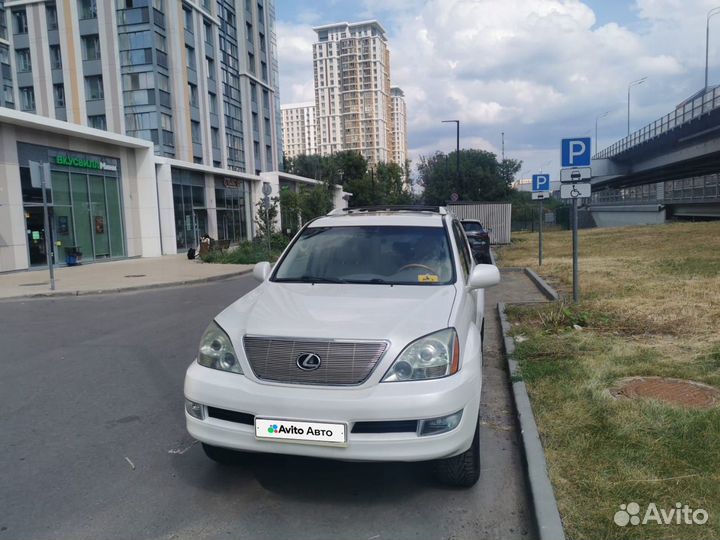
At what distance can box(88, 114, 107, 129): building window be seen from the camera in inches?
1539

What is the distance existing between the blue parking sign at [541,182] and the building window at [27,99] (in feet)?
124

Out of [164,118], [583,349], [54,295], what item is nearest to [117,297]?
[54,295]

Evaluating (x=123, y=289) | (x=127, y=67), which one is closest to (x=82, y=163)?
(x=123, y=289)

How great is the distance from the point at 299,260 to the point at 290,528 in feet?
7.46

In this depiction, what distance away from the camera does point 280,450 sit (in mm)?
3172

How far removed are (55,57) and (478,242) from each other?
3604 cm

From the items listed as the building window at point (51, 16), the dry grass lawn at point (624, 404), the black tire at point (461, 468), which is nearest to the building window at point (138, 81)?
the building window at point (51, 16)

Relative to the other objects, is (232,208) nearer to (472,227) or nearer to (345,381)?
(472,227)

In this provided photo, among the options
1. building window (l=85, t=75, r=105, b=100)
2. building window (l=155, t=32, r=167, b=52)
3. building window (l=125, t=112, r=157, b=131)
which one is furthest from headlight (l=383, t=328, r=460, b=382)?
building window (l=85, t=75, r=105, b=100)

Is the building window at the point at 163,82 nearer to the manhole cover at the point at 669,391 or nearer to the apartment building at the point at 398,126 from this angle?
the manhole cover at the point at 669,391

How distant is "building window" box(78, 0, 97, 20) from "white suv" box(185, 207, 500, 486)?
137 feet

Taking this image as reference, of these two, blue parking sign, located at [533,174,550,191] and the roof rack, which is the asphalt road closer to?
the roof rack

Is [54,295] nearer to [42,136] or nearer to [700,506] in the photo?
[42,136]

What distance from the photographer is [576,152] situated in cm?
949
